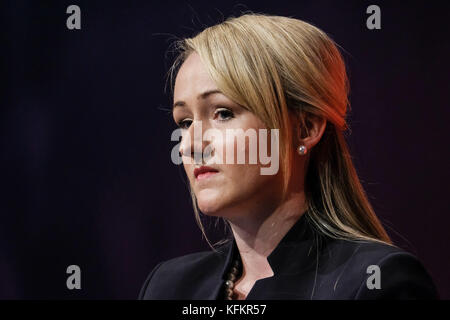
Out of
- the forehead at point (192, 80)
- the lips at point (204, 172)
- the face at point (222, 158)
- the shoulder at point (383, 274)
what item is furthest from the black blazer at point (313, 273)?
the forehead at point (192, 80)

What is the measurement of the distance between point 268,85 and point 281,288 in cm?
48

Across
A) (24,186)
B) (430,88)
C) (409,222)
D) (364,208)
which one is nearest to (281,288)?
(364,208)

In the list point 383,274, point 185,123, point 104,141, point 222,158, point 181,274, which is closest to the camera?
point 383,274

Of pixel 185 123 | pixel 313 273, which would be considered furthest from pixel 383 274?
pixel 185 123

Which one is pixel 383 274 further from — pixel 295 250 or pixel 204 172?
pixel 204 172

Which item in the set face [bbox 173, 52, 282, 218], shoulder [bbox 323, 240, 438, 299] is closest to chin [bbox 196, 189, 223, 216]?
face [bbox 173, 52, 282, 218]

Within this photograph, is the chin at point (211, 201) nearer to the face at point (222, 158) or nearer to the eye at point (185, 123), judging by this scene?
the face at point (222, 158)

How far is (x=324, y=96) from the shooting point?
147 centimetres

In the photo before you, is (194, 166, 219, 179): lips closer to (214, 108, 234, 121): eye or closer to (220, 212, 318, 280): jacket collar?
(214, 108, 234, 121): eye

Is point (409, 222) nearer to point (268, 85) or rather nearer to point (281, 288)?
point (281, 288)

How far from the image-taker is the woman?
1402 millimetres

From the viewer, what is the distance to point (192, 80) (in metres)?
1.46

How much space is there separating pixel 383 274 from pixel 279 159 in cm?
36

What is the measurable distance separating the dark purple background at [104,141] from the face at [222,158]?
0.50m
